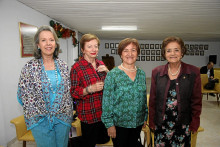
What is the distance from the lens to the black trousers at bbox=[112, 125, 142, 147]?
1389 millimetres

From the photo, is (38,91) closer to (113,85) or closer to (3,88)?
(113,85)

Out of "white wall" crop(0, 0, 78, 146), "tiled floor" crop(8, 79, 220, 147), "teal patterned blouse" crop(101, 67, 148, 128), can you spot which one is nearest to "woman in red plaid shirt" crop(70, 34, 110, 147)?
"teal patterned blouse" crop(101, 67, 148, 128)

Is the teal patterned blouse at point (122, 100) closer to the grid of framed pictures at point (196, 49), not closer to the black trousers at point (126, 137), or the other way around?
the black trousers at point (126, 137)

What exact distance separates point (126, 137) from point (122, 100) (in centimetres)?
Result: 36

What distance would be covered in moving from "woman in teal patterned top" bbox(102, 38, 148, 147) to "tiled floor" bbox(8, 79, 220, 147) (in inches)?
76.2

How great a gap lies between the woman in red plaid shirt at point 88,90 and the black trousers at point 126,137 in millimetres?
217

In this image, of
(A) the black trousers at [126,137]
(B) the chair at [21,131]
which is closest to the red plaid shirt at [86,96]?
(A) the black trousers at [126,137]

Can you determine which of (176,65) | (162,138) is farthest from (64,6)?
(162,138)

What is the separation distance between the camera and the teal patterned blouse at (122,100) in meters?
1.33

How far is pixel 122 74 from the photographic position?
137 centimetres

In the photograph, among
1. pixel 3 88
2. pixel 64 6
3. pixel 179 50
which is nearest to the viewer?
pixel 179 50

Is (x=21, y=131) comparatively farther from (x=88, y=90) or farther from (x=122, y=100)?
(x=122, y=100)

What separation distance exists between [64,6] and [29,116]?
2812mm

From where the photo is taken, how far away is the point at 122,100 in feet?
4.41
